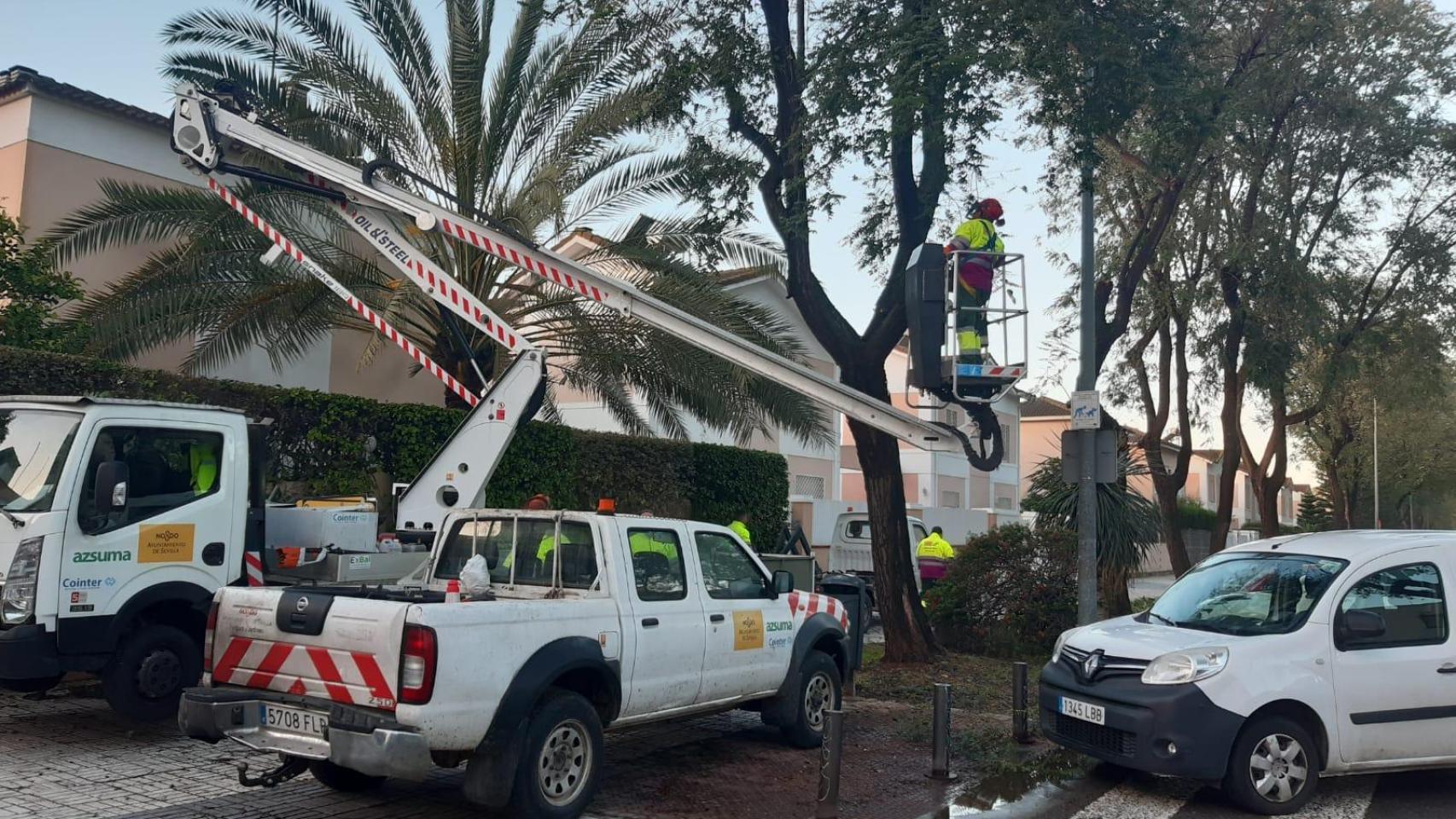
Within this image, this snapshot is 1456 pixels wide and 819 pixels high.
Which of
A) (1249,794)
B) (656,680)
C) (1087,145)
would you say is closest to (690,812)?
(656,680)

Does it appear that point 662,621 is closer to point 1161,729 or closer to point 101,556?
point 1161,729

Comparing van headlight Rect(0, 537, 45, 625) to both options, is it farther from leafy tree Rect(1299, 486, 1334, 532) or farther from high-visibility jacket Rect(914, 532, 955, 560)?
leafy tree Rect(1299, 486, 1334, 532)

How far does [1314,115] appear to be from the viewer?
18531 millimetres

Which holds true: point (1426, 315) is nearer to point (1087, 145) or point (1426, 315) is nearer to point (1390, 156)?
point (1390, 156)

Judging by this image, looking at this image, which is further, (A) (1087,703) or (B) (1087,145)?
(B) (1087,145)

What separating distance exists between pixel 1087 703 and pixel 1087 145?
5.89m

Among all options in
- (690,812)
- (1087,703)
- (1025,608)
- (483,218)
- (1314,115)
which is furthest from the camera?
(1314,115)

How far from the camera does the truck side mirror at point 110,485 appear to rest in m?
7.36

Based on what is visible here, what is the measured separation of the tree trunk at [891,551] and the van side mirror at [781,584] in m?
4.49

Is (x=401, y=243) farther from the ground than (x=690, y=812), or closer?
farther from the ground

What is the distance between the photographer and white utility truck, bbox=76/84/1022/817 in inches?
220

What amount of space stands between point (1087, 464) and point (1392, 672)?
3.74 meters

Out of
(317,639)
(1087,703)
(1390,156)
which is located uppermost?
(1390,156)

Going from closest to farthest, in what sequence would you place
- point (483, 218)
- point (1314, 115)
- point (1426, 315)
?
point (483, 218), point (1314, 115), point (1426, 315)
